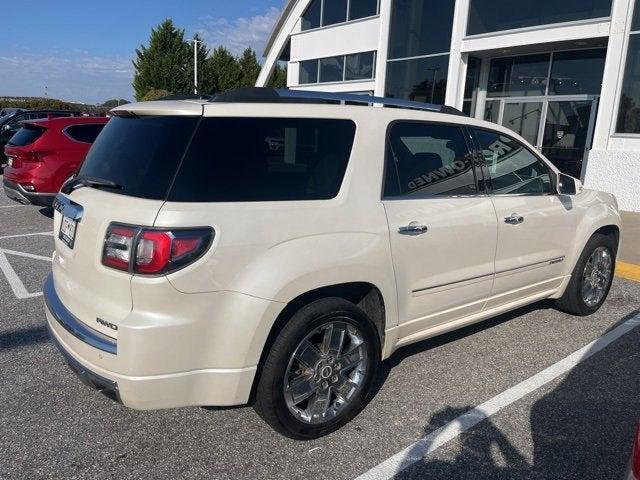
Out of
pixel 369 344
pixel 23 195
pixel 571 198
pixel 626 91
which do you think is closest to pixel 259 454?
pixel 369 344

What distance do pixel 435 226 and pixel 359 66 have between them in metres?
15.8

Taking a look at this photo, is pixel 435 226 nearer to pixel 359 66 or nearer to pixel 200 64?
pixel 359 66

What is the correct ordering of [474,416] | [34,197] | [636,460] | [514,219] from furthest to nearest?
[34,197], [514,219], [474,416], [636,460]

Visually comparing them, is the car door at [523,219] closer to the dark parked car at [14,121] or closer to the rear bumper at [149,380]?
the rear bumper at [149,380]

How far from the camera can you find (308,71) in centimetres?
2075

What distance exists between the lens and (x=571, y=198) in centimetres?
417

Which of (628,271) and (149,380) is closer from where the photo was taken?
(149,380)

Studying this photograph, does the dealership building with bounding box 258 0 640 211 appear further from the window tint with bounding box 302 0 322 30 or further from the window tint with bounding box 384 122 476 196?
the window tint with bounding box 384 122 476 196

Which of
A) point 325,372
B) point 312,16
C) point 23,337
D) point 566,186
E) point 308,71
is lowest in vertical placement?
point 23,337

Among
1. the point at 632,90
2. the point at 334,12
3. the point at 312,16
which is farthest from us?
the point at 312,16

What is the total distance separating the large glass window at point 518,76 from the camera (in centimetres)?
1202

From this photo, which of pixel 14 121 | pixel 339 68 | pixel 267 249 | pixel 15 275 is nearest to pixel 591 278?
pixel 267 249

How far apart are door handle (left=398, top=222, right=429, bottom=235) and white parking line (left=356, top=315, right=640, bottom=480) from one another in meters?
1.13

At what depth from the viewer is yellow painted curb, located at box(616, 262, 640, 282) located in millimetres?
6004
